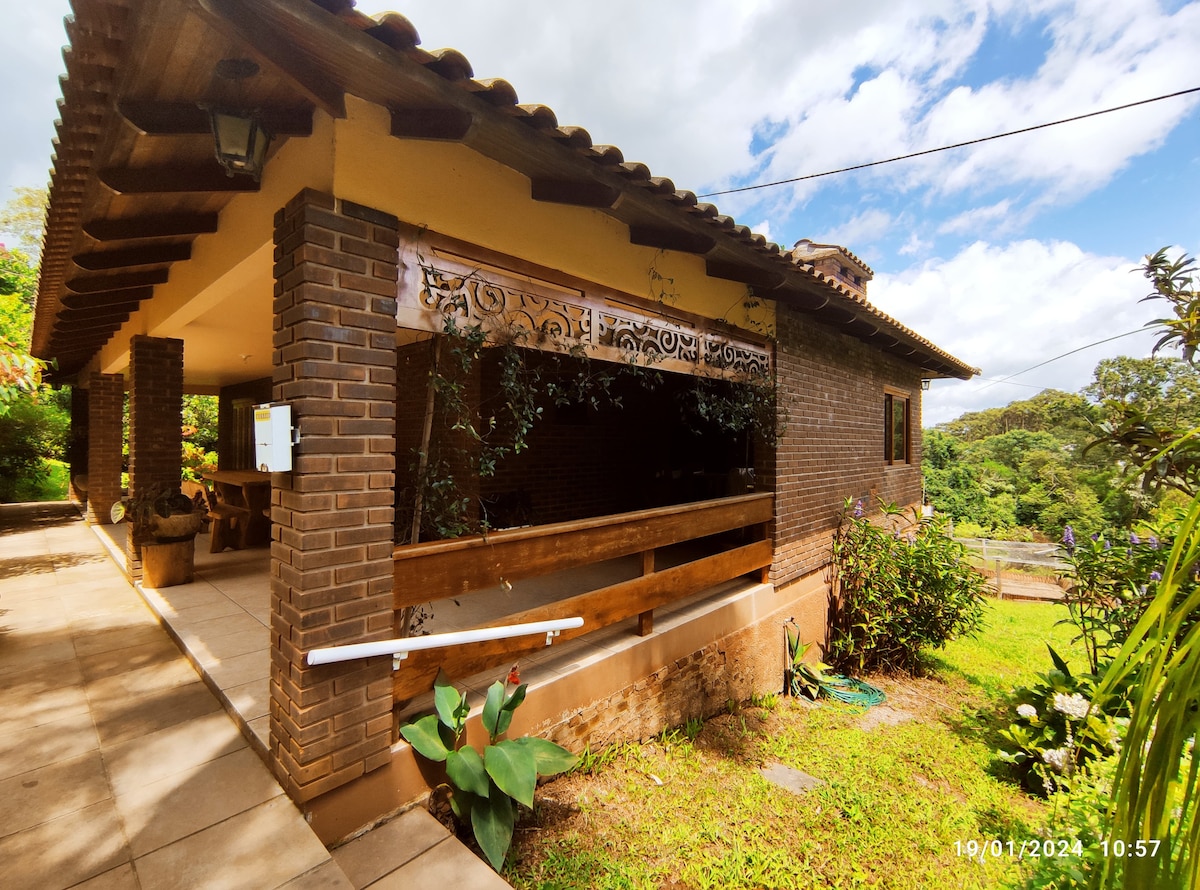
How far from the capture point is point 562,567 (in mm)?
3488

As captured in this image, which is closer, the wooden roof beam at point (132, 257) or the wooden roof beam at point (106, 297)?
the wooden roof beam at point (132, 257)

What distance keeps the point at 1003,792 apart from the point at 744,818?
255 cm

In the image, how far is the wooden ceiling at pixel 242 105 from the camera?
5.76 feet

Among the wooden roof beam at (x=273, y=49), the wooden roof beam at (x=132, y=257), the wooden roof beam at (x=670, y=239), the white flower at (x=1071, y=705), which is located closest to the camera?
the wooden roof beam at (x=273, y=49)

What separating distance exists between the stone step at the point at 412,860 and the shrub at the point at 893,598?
5.54 m

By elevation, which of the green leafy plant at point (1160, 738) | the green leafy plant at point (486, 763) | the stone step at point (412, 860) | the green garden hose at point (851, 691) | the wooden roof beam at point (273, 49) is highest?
the wooden roof beam at point (273, 49)

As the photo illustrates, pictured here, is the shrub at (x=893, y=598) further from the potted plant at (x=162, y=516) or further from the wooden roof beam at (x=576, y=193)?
the potted plant at (x=162, y=516)

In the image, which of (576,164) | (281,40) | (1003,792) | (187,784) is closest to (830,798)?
(1003,792)

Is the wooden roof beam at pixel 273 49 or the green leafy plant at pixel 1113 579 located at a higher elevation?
the wooden roof beam at pixel 273 49

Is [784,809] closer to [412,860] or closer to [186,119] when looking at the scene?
[412,860]

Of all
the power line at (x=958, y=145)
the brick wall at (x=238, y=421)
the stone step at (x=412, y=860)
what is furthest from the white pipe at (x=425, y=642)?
the brick wall at (x=238, y=421)

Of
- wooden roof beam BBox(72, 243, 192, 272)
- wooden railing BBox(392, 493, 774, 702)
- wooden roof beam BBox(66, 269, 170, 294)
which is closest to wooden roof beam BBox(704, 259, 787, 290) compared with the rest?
wooden railing BBox(392, 493, 774, 702)

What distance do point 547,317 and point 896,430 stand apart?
27.6 ft

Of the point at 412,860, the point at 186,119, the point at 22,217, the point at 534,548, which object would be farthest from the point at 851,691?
the point at 22,217
